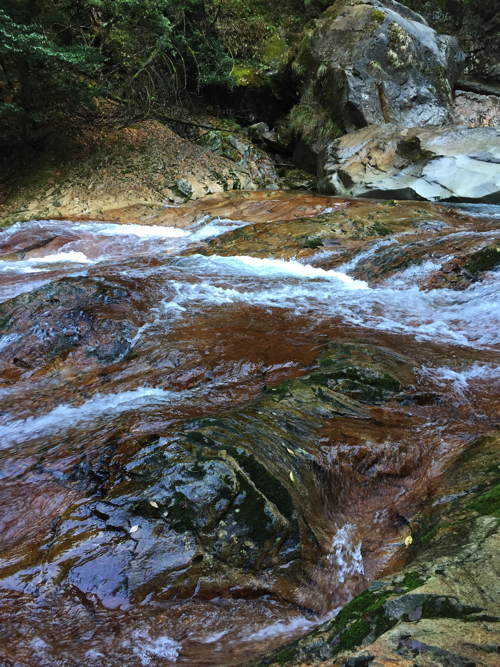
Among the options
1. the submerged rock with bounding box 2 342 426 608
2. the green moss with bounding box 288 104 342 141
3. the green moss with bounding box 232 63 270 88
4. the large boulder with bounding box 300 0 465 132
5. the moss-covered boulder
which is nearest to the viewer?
the submerged rock with bounding box 2 342 426 608

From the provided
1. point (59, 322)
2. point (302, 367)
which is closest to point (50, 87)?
point (59, 322)

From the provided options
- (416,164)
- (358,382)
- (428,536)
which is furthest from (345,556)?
(416,164)

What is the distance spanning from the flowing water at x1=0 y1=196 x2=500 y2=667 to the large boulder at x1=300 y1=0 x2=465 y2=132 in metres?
7.14

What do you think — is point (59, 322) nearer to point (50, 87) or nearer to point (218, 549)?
point (218, 549)

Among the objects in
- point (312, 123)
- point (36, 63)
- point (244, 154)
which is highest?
point (36, 63)

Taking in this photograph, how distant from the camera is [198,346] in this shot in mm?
4086

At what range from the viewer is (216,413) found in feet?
9.67

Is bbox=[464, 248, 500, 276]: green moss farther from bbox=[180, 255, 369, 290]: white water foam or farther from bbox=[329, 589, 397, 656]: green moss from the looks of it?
bbox=[329, 589, 397, 656]: green moss

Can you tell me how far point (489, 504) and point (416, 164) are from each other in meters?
9.83

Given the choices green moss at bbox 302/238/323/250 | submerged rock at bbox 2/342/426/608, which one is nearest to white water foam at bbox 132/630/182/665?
submerged rock at bbox 2/342/426/608

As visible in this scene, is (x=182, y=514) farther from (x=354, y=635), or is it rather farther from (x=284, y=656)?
(x=354, y=635)

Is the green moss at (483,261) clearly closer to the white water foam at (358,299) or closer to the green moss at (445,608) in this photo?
the white water foam at (358,299)

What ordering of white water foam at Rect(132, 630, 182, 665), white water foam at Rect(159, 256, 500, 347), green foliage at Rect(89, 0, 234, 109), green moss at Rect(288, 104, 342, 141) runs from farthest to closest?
green moss at Rect(288, 104, 342, 141) → green foliage at Rect(89, 0, 234, 109) → white water foam at Rect(159, 256, 500, 347) → white water foam at Rect(132, 630, 182, 665)

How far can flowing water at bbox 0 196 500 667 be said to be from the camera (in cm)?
176
